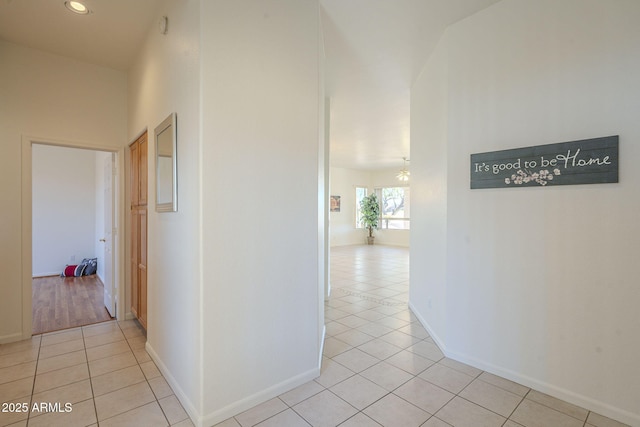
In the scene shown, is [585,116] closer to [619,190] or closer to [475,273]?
[619,190]

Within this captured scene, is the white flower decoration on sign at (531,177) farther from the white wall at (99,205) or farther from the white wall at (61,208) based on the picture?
the white wall at (61,208)

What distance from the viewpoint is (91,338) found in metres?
3.08

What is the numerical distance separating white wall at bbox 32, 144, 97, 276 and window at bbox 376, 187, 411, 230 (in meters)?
9.09

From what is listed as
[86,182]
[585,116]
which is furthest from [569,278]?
[86,182]

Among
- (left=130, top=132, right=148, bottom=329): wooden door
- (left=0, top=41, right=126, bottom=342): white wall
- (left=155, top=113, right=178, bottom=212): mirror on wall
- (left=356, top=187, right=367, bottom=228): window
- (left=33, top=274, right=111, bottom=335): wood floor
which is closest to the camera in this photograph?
(left=155, top=113, right=178, bottom=212): mirror on wall

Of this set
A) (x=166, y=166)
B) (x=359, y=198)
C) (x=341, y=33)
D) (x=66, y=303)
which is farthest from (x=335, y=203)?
(x=166, y=166)

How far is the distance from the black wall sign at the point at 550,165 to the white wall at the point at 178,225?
7.22 feet

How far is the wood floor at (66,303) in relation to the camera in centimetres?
350

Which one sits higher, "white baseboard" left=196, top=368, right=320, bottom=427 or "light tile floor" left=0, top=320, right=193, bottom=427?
"white baseboard" left=196, top=368, right=320, bottom=427

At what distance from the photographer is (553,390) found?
2125 millimetres

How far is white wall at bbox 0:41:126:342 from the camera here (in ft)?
9.67

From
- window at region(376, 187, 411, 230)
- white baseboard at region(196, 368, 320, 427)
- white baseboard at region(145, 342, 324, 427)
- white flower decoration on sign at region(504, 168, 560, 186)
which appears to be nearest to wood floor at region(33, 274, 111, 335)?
white baseboard at region(145, 342, 324, 427)

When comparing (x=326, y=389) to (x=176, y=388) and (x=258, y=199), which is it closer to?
(x=176, y=388)

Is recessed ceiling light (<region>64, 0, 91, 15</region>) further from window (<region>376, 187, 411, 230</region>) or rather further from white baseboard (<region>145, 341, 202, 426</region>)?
window (<region>376, 187, 411, 230</region>)
